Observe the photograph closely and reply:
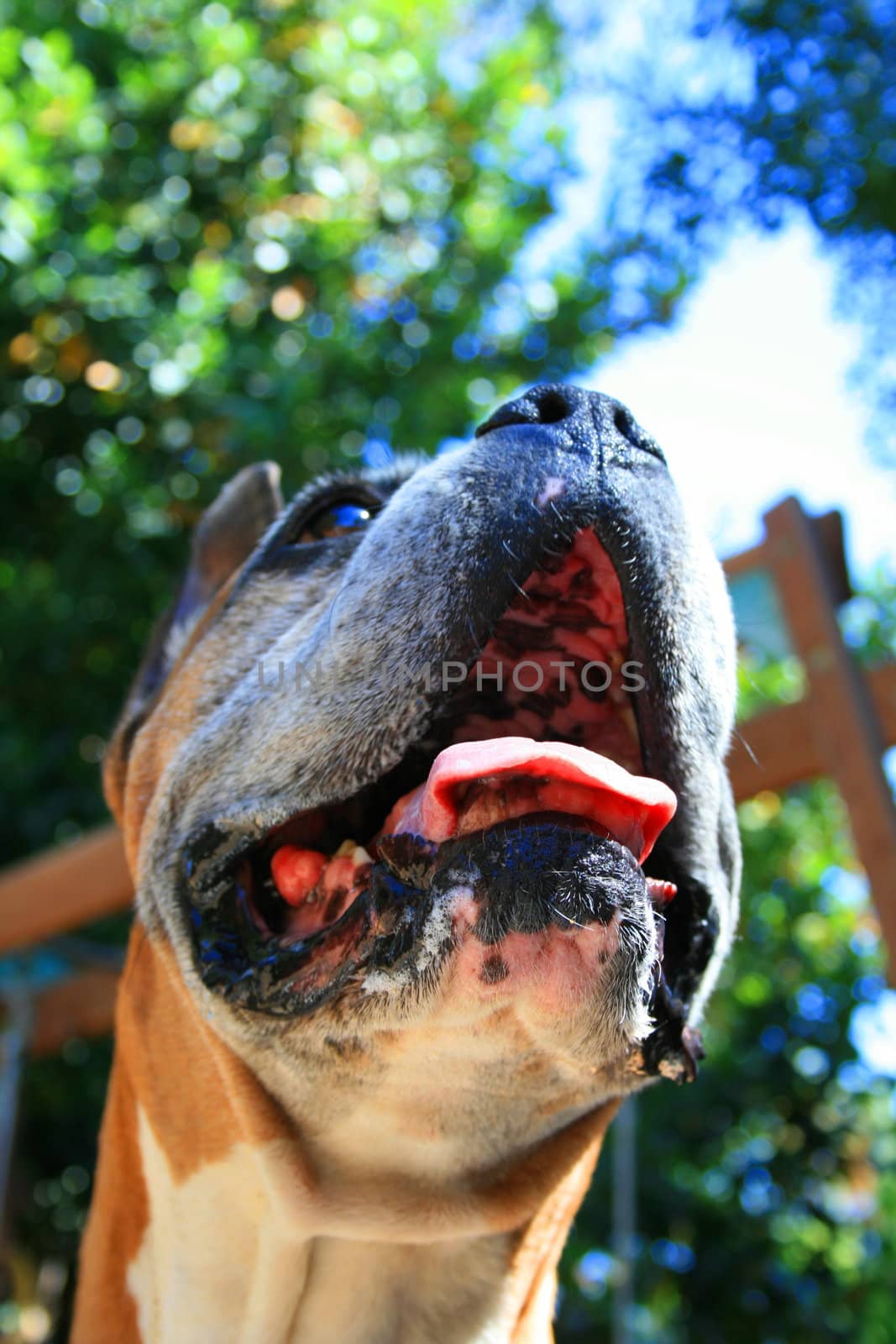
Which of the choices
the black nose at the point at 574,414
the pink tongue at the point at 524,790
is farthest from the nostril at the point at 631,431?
the pink tongue at the point at 524,790

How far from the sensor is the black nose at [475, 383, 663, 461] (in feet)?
5.78

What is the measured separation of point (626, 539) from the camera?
66.6 inches

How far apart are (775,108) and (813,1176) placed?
7720 mm

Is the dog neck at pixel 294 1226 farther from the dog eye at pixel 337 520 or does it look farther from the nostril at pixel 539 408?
the nostril at pixel 539 408

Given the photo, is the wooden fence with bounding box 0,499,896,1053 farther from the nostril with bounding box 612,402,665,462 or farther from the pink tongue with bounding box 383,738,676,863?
the pink tongue with bounding box 383,738,676,863

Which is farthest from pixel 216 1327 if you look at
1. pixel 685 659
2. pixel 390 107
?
pixel 390 107

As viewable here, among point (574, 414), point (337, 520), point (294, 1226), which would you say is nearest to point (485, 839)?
point (574, 414)

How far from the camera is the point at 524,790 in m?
1.51

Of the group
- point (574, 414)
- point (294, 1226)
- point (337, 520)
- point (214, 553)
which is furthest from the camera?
point (214, 553)

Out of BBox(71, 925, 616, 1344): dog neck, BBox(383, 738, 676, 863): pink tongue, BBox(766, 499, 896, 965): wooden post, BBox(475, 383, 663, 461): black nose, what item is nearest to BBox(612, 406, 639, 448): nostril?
BBox(475, 383, 663, 461): black nose

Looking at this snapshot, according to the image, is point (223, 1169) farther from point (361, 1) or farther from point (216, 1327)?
point (361, 1)

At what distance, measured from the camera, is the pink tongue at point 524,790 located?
1.47 metres

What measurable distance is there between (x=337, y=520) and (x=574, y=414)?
0.75 meters

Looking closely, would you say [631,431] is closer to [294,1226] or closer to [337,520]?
[337,520]
